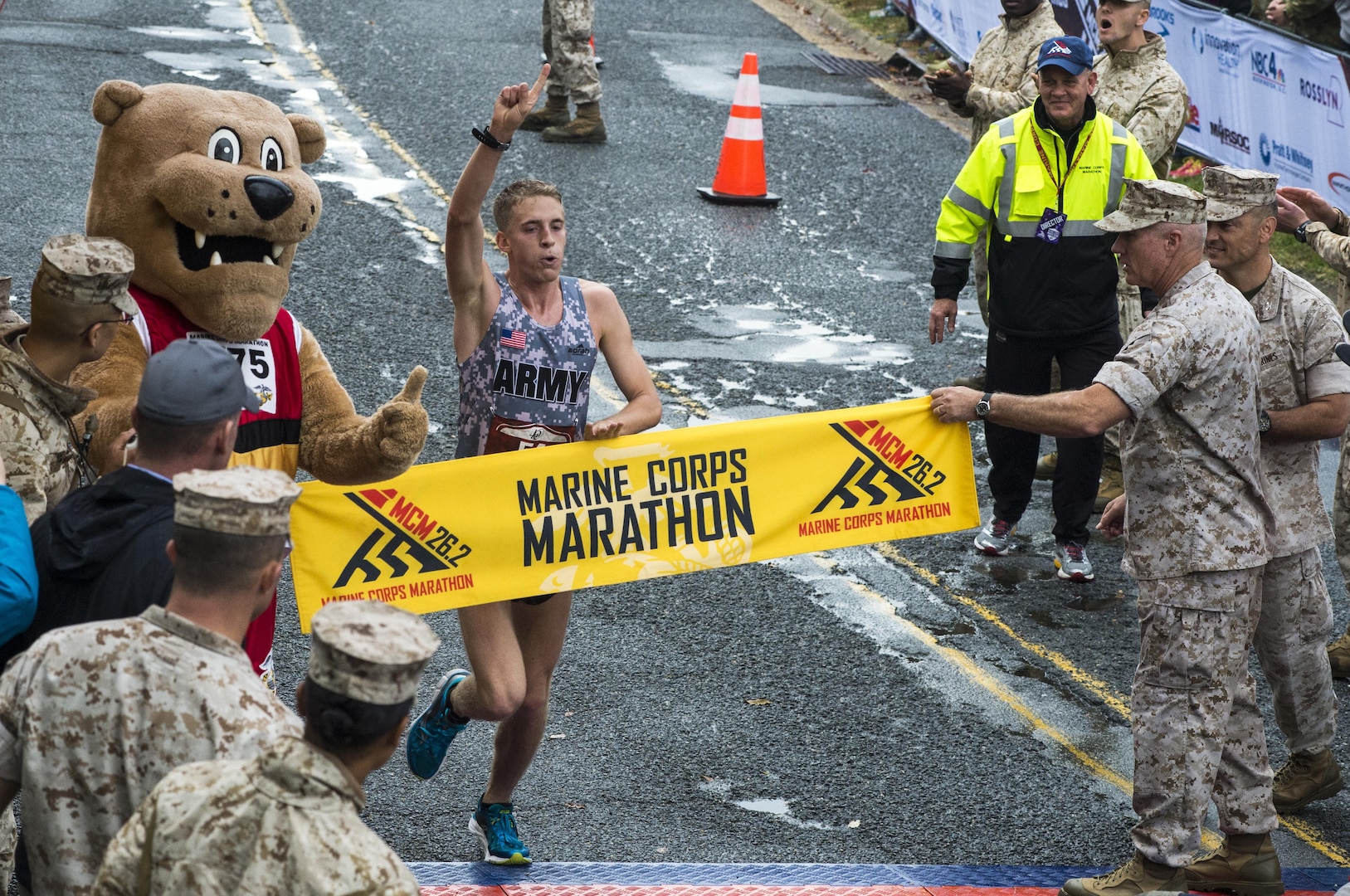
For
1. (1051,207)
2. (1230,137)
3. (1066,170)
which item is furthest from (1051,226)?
(1230,137)

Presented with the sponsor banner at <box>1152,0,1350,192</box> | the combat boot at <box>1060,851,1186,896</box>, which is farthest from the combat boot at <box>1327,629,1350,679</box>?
the sponsor banner at <box>1152,0,1350,192</box>

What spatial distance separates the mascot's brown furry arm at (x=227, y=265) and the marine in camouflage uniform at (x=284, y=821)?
6.53 feet

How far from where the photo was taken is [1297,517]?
210 inches

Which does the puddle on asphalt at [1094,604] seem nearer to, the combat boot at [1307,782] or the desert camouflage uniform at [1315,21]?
the combat boot at [1307,782]

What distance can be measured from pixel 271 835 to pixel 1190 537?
3402mm

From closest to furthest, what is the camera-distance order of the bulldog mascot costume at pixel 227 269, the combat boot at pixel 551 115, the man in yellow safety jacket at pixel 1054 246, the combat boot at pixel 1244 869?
the bulldog mascot costume at pixel 227 269 < the combat boot at pixel 1244 869 < the man in yellow safety jacket at pixel 1054 246 < the combat boot at pixel 551 115

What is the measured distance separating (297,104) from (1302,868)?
37.0 ft

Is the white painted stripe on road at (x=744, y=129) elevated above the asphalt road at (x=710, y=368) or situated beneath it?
elevated above

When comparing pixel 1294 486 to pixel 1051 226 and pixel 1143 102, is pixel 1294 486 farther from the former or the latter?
pixel 1143 102

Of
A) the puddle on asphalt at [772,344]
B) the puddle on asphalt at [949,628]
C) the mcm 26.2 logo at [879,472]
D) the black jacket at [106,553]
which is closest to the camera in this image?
the black jacket at [106,553]

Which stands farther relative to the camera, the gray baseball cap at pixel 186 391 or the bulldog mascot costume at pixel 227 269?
the bulldog mascot costume at pixel 227 269

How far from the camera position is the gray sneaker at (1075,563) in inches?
286

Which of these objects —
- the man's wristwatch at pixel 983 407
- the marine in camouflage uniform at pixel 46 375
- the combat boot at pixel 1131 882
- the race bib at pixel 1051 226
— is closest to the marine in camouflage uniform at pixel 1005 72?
the race bib at pixel 1051 226

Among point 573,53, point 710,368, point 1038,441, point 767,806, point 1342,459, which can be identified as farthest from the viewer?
point 573,53
